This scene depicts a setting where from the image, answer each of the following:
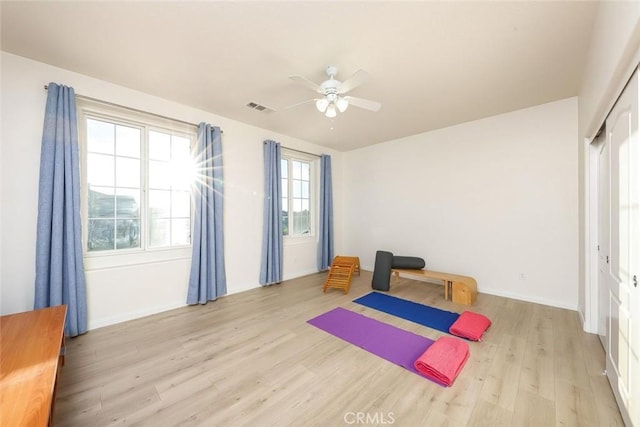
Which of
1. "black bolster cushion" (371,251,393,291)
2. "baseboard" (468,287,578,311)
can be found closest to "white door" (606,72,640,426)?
"baseboard" (468,287,578,311)

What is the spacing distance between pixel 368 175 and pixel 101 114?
442cm

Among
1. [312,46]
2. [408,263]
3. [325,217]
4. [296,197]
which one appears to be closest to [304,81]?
[312,46]

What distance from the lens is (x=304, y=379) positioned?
74.8 inches

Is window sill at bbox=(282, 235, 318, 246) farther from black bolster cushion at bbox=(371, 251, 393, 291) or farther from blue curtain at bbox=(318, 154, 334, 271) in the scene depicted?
black bolster cushion at bbox=(371, 251, 393, 291)

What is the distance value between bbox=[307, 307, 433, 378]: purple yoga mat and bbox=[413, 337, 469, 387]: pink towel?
11cm

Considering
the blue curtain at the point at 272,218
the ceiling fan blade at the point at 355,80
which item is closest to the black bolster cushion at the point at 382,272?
the blue curtain at the point at 272,218

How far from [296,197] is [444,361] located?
3728 mm

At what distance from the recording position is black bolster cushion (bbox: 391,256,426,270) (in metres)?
4.03

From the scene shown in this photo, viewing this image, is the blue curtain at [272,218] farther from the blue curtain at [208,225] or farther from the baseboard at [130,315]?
the baseboard at [130,315]

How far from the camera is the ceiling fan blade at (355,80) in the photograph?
203cm

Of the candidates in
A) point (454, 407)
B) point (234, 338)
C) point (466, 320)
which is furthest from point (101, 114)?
point (466, 320)

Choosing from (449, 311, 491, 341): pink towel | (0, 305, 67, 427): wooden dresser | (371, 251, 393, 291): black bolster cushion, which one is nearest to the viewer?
(0, 305, 67, 427): wooden dresser

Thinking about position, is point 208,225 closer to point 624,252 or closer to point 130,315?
point 130,315

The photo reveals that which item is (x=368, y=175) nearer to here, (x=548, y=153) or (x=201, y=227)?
(x=548, y=153)
